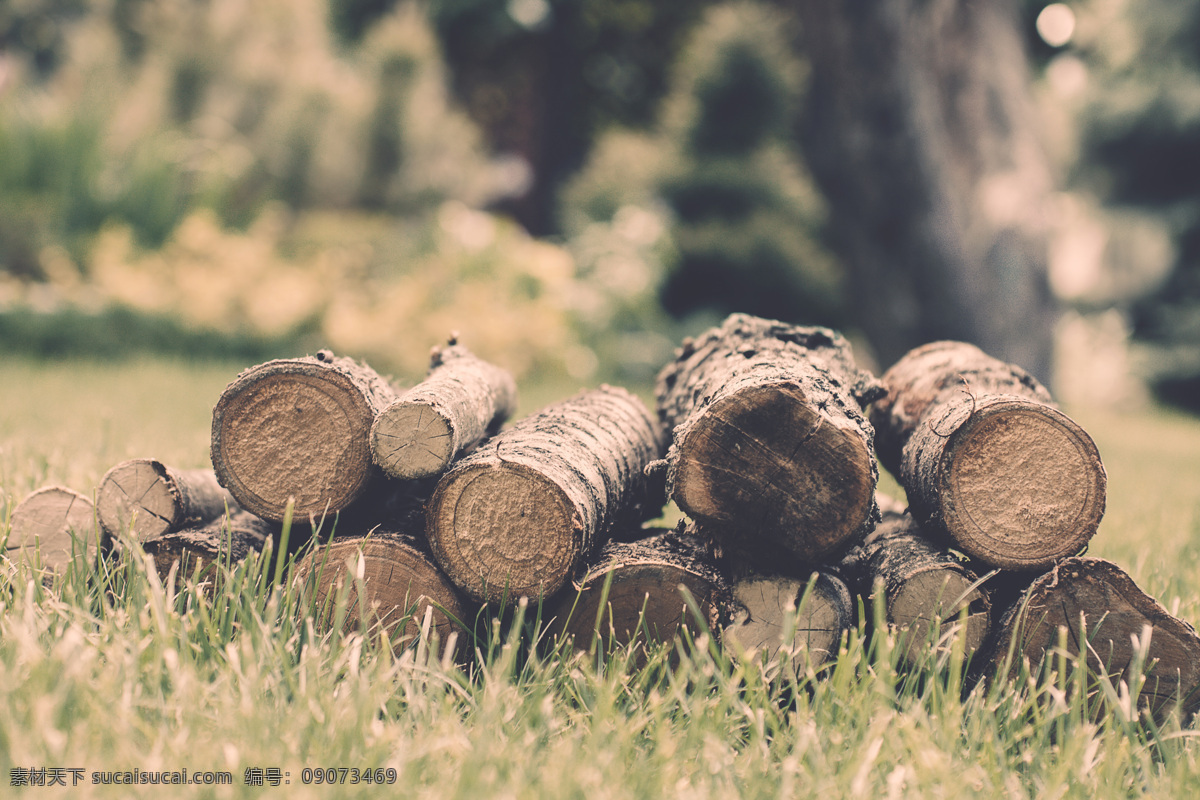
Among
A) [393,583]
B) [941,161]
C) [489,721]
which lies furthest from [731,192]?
[489,721]

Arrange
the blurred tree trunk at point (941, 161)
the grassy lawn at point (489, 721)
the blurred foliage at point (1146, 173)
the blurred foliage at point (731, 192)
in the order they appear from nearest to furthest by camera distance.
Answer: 1. the grassy lawn at point (489, 721)
2. the blurred tree trunk at point (941, 161)
3. the blurred foliage at point (731, 192)
4. the blurred foliage at point (1146, 173)

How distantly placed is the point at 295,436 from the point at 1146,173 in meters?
12.3

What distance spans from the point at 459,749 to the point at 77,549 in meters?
1.16

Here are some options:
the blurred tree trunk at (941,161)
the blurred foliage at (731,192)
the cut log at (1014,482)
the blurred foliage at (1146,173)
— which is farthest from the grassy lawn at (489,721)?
the blurred foliage at (1146,173)

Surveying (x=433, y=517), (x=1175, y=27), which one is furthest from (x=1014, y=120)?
(x=1175, y=27)

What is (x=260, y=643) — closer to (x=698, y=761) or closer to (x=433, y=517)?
(x=433, y=517)

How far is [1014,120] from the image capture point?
538 cm

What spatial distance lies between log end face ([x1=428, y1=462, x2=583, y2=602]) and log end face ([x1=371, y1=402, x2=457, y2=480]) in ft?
0.16

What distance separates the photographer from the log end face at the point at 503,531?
4.99 feet

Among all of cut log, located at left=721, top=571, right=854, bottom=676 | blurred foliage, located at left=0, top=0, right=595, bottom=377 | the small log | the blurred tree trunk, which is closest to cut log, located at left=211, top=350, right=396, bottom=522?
the small log

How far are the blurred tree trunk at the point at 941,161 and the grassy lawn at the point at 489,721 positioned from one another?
4.14 m

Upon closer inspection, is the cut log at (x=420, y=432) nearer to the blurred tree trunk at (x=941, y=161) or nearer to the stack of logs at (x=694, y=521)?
the stack of logs at (x=694, y=521)

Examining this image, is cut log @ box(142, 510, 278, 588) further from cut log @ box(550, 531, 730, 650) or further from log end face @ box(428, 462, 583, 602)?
cut log @ box(550, 531, 730, 650)

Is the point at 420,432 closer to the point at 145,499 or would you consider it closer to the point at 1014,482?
the point at 145,499
